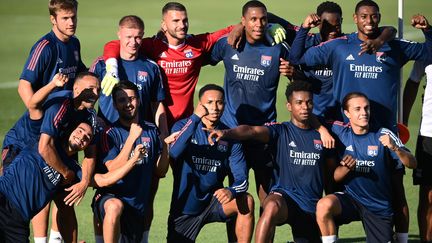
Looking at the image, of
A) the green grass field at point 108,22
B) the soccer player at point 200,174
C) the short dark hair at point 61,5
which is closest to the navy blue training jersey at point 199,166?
the soccer player at point 200,174

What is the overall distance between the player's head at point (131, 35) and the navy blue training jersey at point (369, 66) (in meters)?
1.70

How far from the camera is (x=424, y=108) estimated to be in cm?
1320

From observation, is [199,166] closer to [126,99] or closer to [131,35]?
[126,99]

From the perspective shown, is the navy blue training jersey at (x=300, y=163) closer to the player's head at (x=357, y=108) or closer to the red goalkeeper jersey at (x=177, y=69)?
the player's head at (x=357, y=108)

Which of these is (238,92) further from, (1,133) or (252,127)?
(1,133)

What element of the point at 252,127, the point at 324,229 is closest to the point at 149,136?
the point at 252,127

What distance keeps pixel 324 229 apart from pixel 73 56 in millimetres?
3211

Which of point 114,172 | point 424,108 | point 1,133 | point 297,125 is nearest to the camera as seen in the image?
A: point 114,172

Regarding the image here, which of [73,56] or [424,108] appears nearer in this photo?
[73,56]

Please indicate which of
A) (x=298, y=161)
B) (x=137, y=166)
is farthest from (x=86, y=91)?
(x=298, y=161)

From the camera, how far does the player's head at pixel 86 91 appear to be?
11422 mm

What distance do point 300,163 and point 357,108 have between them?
83 centimetres

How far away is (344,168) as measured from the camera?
12031 millimetres

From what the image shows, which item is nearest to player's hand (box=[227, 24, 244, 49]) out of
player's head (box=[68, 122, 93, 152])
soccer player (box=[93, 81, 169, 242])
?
soccer player (box=[93, 81, 169, 242])
